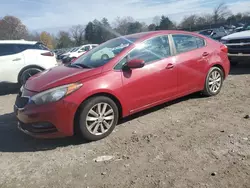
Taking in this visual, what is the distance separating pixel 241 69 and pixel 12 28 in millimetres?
62259

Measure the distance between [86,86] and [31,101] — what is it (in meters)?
0.83

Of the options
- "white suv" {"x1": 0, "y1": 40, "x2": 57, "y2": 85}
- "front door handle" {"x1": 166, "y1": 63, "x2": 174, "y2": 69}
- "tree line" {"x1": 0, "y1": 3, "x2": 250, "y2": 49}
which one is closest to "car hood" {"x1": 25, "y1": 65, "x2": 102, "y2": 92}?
"front door handle" {"x1": 166, "y1": 63, "x2": 174, "y2": 69}

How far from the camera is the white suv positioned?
796 centimetres

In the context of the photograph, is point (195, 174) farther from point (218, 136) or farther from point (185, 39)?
point (185, 39)

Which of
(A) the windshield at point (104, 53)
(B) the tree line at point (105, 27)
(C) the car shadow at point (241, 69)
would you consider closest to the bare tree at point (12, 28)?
(B) the tree line at point (105, 27)

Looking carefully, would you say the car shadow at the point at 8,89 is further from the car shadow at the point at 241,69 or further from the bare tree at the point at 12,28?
the bare tree at the point at 12,28

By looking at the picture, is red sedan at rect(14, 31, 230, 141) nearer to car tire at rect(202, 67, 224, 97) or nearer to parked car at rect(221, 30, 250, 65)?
car tire at rect(202, 67, 224, 97)

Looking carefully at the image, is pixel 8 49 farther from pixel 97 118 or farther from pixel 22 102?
pixel 97 118

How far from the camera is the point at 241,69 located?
332 inches

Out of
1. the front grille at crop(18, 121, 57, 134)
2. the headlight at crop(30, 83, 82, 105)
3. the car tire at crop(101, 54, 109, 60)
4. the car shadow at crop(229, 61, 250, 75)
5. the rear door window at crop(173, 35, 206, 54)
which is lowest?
the car shadow at crop(229, 61, 250, 75)

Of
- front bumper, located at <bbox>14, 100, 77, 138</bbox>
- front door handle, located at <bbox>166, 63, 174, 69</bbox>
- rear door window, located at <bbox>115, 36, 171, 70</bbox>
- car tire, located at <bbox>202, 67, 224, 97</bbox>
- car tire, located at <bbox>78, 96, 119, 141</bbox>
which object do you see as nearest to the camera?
front bumper, located at <bbox>14, 100, 77, 138</bbox>

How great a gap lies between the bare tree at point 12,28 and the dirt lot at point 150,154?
56246mm

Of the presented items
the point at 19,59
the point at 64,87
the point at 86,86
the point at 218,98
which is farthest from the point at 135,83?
the point at 19,59

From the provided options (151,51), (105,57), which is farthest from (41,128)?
(151,51)
